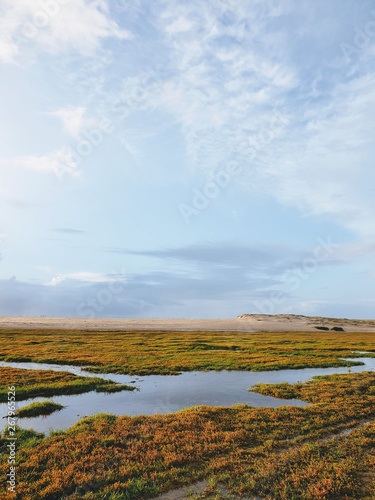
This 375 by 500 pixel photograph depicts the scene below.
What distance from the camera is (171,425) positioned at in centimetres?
2067

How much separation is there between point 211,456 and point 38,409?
46.5ft

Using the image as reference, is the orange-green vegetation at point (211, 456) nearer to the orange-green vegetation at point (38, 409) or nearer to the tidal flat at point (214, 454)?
the tidal flat at point (214, 454)

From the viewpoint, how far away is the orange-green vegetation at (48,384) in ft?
97.3

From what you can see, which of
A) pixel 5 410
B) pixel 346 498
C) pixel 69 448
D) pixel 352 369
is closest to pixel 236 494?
pixel 346 498

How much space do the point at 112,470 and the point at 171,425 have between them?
6.10m

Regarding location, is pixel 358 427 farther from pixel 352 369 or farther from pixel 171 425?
pixel 352 369

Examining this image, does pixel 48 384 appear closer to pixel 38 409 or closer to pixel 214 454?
pixel 38 409

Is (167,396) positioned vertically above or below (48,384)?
below

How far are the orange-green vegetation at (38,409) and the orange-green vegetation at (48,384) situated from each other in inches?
156

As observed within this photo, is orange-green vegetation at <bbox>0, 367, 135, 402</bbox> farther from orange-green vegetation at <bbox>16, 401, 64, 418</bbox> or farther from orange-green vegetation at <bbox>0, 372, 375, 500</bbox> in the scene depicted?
orange-green vegetation at <bbox>0, 372, 375, 500</bbox>

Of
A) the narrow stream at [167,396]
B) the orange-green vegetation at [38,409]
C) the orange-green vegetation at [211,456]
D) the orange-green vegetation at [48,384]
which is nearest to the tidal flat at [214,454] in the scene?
the orange-green vegetation at [211,456]

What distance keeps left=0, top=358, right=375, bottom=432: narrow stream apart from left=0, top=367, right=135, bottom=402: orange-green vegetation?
48.7 inches

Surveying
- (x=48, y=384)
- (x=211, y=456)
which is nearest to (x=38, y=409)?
(x=48, y=384)

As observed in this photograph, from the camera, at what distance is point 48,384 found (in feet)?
105
